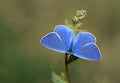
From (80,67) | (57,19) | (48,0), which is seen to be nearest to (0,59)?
(80,67)

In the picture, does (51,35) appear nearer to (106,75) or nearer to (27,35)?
(106,75)

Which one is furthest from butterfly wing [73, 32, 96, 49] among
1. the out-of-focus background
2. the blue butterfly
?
the out-of-focus background

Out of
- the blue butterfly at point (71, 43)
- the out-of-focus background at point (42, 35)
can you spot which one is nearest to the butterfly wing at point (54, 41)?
the blue butterfly at point (71, 43)

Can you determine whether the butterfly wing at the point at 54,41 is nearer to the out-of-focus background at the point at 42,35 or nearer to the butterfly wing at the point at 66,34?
the butterfly wing at the point at 66,34

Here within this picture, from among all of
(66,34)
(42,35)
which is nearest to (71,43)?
(66,34)

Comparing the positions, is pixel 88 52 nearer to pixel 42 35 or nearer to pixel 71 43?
pixel 71 43
